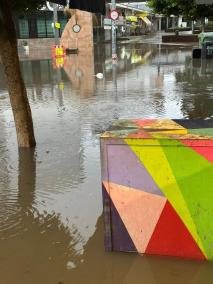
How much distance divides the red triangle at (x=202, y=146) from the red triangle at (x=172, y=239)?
1.60 ft

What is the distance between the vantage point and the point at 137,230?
360 centimetres

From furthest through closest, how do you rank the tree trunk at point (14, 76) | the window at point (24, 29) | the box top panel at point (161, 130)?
the window at point (24, 29) < the tree trunk at point (14, 76) < the box top panel at point (161, 130)

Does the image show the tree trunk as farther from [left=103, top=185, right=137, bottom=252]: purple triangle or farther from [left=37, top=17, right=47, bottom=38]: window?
[left=37, top=17, right=47, bottom=38]: window

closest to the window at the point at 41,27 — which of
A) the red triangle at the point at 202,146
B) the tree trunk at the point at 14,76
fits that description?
the tree trunk at the point at 14,76

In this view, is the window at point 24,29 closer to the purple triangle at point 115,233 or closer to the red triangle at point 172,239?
the purple triangle at point 115,233

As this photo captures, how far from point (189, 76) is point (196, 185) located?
44.3 feet

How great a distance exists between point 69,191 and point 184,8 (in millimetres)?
24121

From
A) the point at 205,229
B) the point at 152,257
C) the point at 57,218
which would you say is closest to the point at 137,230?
the point at 152,257

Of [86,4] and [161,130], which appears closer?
[161,130]

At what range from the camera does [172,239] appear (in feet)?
11.7

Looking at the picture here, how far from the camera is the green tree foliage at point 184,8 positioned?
84.0 ft

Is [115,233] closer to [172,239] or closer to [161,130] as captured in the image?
[172,239]

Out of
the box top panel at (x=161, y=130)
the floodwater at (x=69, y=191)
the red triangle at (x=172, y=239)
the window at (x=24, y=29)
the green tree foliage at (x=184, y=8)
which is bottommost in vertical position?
the floodwater at (x=69, y=191)

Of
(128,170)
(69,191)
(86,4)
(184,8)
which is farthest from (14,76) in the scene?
(184,8)
